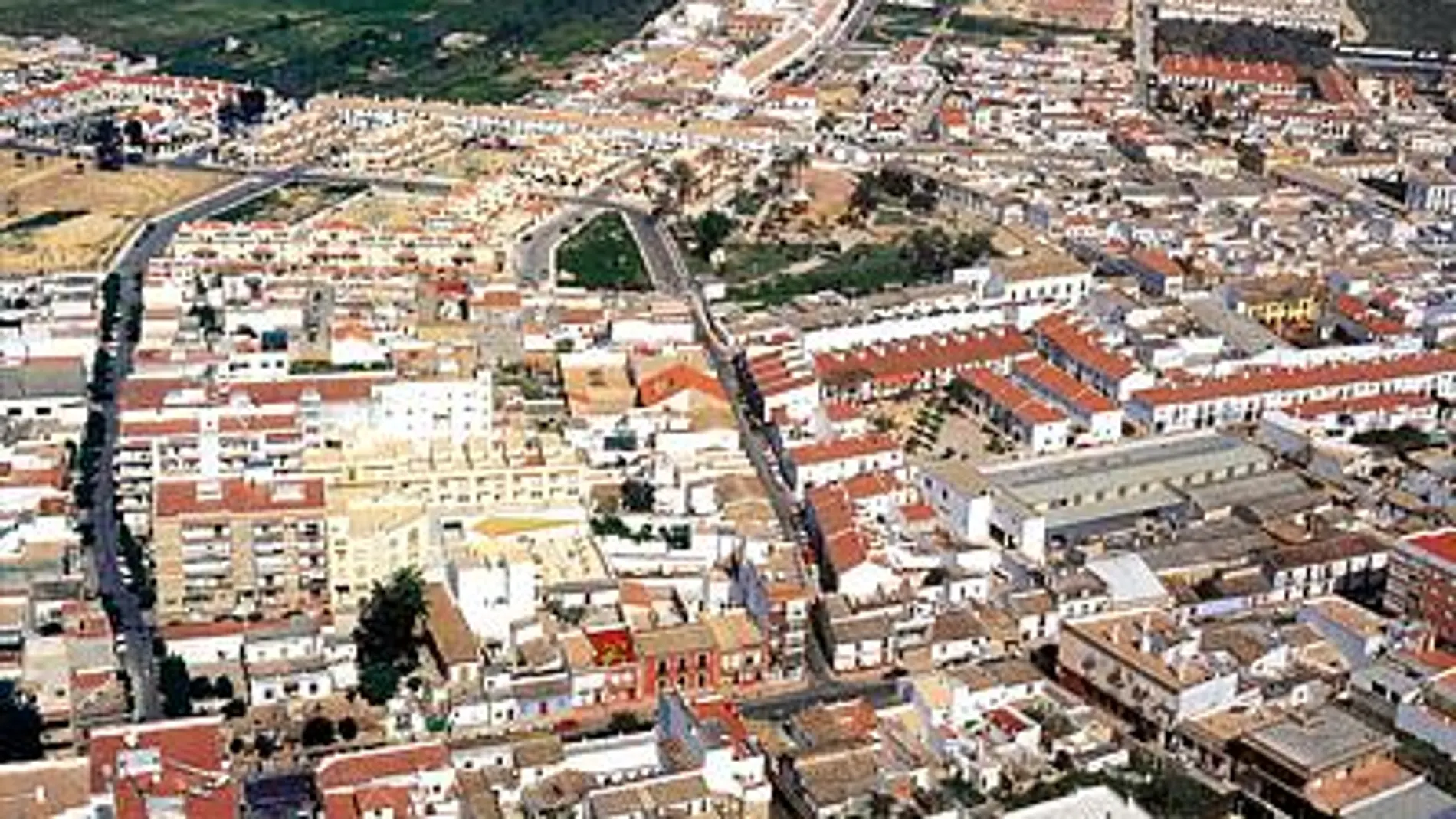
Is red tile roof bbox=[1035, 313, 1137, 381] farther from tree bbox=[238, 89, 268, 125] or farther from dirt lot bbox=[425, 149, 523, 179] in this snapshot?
tree bbox=[238, 89, 268, 125]

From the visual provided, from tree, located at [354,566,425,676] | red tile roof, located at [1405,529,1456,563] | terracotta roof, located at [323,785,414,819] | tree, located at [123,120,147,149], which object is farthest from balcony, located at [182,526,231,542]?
tree, located at [123,120,147,149]

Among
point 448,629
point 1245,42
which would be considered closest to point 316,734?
point 448,629

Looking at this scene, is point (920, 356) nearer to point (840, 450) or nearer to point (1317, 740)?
point (840, 450)

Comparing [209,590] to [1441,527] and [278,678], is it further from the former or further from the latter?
[1441,527]

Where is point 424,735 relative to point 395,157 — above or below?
below

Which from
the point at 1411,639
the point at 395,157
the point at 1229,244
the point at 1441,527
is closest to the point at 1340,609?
the point at 1411,639

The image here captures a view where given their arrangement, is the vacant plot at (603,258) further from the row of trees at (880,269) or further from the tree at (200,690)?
the tree at (200,690)

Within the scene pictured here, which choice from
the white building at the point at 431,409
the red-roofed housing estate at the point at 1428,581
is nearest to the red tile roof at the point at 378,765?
the white building at the point at 431,409
